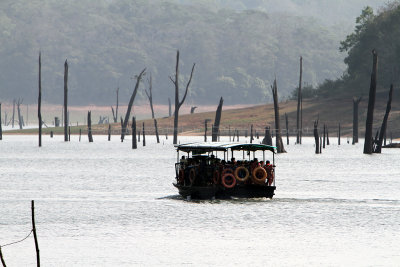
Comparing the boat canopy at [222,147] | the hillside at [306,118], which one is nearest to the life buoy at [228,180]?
the boat canopy at [222,147]

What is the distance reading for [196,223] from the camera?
2944 cm

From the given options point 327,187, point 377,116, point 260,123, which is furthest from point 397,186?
point 260,123

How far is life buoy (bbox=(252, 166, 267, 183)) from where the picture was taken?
35.3m

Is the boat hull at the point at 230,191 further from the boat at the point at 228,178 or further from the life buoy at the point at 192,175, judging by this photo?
the life buoy at the point at 192,175

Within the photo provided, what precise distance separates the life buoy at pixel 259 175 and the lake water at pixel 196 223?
3.07ft

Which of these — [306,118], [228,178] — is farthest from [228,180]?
[306,118]

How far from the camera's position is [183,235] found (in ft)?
88.0

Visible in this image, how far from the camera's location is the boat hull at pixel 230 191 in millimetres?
35250

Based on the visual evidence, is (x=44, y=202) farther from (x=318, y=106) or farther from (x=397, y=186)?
(x=318, y=106)

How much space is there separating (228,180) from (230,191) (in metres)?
0.45

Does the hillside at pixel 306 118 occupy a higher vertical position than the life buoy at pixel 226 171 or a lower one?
higher

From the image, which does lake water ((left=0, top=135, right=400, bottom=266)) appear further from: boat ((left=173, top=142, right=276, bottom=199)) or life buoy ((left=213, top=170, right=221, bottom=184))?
Answer: life buoy ((left=213, top=170, right=221, bottom=184))

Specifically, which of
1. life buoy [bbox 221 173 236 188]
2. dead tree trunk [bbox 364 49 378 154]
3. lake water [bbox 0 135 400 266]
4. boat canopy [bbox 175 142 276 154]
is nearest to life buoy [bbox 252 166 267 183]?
life buoy [bbox 221 173 236 188]

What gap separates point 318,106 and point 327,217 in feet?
335
